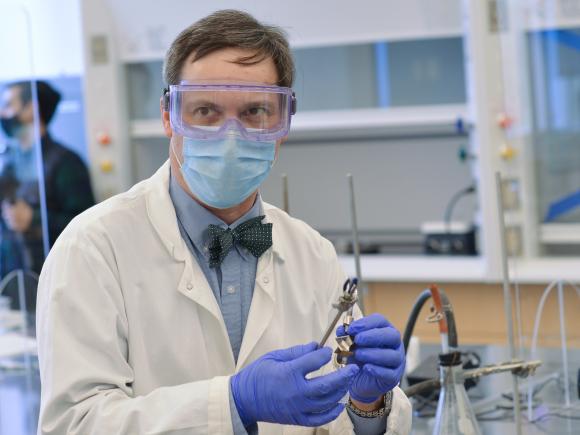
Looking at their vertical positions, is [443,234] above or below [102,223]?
below

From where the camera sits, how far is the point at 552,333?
2.59 m

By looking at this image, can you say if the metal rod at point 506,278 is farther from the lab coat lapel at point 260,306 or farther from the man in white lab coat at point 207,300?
the lab coat lapel at point 260,306

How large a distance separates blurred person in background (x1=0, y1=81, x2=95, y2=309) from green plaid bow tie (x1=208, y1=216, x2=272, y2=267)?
1774 millimetres

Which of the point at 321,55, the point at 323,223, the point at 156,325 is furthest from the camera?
the point at 323,223

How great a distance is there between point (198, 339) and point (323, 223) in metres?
3.04

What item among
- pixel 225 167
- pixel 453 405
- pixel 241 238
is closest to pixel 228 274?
pixel 241 238

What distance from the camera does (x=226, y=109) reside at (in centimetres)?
136

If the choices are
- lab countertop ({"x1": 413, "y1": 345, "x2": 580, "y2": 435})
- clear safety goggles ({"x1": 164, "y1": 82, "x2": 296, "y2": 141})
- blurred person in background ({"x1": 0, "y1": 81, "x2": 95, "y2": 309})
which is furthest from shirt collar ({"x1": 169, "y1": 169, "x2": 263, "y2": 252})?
blurred person in background ({"x1": 0, "y1": 81, "x2": 95, "y2": 309})

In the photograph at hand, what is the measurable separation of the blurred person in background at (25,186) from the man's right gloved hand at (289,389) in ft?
6.54

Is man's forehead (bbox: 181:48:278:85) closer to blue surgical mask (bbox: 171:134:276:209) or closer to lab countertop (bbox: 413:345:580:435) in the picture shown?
blue surgical mask (bbox: 171:134:276:209)

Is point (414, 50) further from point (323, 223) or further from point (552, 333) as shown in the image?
point (552, 333)

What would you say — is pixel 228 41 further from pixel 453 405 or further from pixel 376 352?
pixel 453 405

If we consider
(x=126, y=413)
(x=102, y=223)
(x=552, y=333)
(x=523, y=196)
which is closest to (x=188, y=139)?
(x=102, y=223)

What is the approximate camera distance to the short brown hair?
1.36 meters
